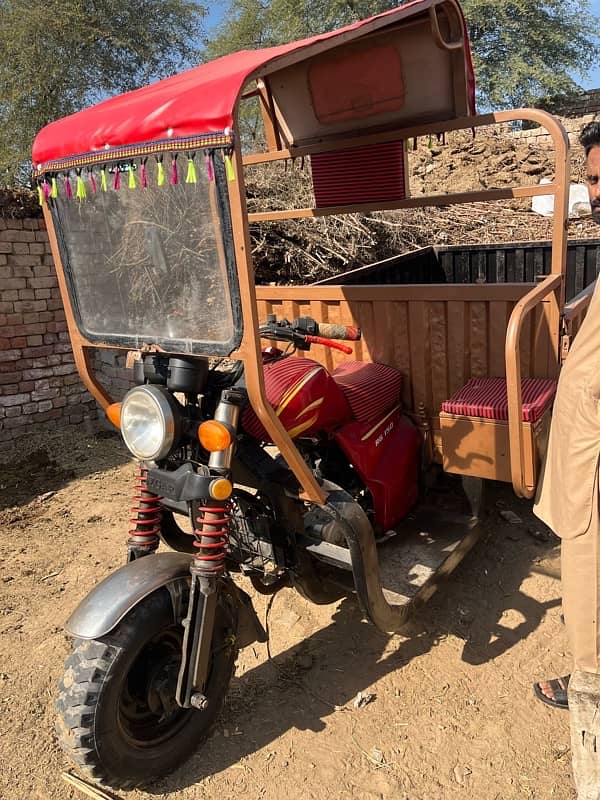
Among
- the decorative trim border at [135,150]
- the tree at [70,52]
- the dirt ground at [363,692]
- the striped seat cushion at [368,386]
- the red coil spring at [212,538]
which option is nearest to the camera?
the decorative trim border at [135,150]

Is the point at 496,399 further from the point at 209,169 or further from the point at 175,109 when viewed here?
the point at 175,109

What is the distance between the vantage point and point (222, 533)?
2.10 m

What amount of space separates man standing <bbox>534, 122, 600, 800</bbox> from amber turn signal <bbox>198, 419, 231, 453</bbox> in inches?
41.8

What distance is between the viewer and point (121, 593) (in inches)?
82.5

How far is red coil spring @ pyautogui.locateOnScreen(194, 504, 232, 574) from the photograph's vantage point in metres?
2.08

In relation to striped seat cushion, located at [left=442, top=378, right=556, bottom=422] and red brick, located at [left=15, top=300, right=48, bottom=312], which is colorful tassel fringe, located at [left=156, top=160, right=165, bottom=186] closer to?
striped seat cushion, located at [left=442, top=378, right=556, bottom=422]

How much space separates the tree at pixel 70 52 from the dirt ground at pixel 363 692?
36.1ft

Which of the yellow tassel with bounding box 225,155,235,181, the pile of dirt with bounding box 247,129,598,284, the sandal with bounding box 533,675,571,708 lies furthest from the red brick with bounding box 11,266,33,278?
the sandal with bounding box 533,675,571,708

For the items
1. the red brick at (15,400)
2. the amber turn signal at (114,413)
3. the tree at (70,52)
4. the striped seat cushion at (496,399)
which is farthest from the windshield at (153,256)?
the tree at (70,52)

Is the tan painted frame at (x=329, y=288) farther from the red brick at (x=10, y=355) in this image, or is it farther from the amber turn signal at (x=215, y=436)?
the red brick at (x=10, y=355)

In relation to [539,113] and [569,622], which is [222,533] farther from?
[539,113]

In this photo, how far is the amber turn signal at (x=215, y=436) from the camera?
1.98 m

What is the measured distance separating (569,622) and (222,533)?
1.16 metres

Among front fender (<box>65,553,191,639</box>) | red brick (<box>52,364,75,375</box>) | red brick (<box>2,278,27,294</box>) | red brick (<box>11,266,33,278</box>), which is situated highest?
red brick (<box>11,266,33,278</box>)
